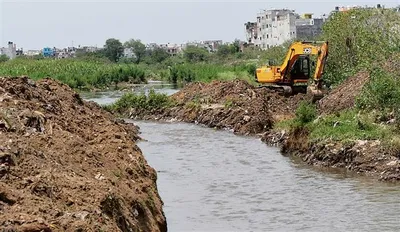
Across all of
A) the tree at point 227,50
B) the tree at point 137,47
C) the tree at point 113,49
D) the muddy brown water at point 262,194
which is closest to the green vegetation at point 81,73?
the muddy brown water at point 262,194

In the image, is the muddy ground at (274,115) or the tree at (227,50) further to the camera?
the tree at (227,50)

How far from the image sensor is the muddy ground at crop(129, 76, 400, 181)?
1980 centimetres

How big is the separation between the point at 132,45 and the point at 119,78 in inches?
4057

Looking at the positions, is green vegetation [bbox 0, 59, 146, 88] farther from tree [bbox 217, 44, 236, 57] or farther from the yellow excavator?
tree [bbox 217, 44, 236, 57]

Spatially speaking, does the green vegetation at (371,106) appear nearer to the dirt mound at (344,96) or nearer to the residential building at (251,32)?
the dirt mound at (344,96)

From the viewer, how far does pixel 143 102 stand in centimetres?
4028

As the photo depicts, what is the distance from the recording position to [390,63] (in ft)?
86.6

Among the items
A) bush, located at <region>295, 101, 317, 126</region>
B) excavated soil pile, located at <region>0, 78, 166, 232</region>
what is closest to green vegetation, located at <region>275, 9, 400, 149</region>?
bush, located at <region>295, 101, 317, 126</region>

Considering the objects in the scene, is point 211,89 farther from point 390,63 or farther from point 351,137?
point 351,137

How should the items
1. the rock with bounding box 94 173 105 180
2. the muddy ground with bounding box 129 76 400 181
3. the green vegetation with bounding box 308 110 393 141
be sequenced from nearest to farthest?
1. the rock with bounding box 94 173 105 180
2. the muddy ground with bounding box 129 76 400 181
3. the green vegetation with bounding box 308 110 393 141

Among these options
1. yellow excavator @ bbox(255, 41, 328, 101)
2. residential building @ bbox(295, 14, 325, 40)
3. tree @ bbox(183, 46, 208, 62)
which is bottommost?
tree @ bbox(183, 46, 208, 62)

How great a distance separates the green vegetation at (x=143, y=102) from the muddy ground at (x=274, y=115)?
39 cm

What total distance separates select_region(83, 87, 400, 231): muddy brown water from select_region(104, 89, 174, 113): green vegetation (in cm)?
1347

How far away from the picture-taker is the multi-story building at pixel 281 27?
112812 mm
